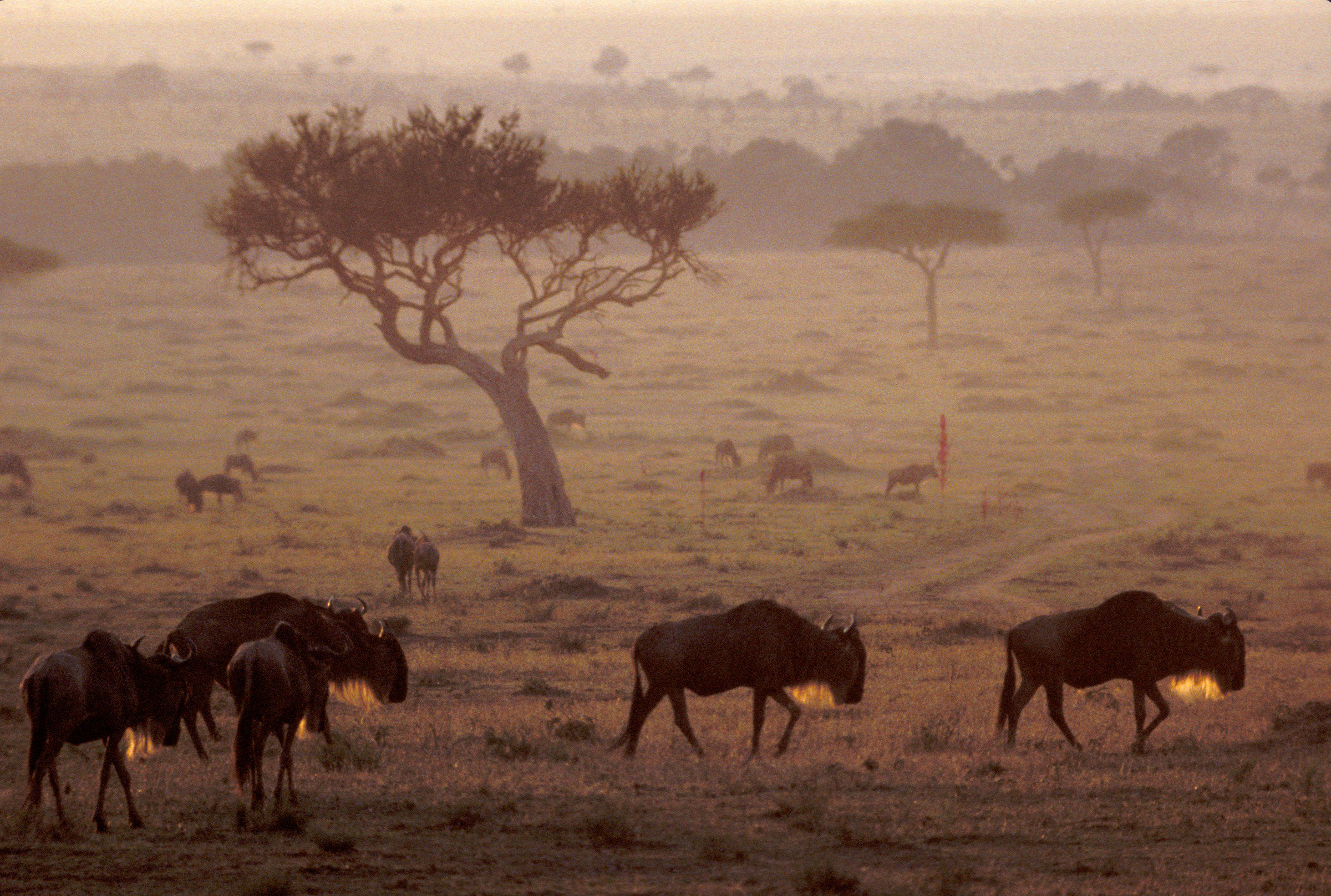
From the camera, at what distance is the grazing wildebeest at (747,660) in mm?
14062

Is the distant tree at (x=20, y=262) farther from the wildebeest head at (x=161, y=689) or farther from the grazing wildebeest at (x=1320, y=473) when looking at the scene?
the wildebeest head at (x=161, y=689)

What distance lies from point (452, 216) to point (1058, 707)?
83.2 feet

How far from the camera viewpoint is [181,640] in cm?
1277

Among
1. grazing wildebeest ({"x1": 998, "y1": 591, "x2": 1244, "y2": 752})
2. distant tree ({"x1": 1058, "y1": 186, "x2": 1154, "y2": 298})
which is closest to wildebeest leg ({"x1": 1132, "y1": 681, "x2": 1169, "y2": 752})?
grazing wildebeest ({"x1": 998, "y1": 591, "x2": 1244, "y2": 752})

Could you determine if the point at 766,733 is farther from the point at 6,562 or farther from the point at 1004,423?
the point at 1004,423

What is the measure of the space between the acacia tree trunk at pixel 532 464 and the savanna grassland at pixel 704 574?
1.02 metres

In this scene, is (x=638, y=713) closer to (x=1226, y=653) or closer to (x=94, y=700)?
(x=94, y=700)

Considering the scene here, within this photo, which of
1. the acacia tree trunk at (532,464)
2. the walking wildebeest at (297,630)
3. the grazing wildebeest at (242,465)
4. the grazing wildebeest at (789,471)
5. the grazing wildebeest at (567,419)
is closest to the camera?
the walking wildebeest at (297,630)

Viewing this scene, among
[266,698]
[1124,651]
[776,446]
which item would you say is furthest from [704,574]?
[266,698]

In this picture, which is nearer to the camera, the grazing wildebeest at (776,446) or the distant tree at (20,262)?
the grazing wildebeest at (776,446)

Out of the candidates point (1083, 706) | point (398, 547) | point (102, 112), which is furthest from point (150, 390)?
point (102, 112)

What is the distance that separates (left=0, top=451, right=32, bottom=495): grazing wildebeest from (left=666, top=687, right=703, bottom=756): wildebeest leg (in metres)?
30.1

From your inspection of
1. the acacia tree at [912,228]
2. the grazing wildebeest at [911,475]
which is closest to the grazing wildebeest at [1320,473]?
the grazing wildebeest at [911,475]

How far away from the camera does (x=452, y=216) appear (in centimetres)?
3775
